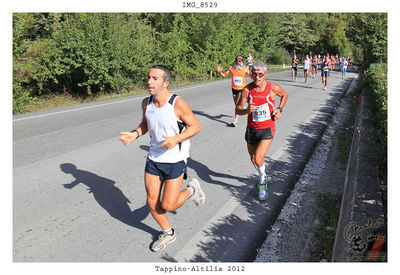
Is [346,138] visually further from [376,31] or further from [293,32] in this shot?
[293,32]

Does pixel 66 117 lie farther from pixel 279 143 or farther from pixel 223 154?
pixel 279 143

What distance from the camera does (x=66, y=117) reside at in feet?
29.9

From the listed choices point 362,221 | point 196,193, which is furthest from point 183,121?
point 362,221

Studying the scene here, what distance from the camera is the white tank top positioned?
10.7 feet

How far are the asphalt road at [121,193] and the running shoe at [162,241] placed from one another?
0.07 metres

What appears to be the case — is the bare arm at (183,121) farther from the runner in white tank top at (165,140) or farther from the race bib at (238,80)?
the race bib at (238,80)

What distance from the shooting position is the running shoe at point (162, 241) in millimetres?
3375

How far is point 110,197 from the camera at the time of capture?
4535mm

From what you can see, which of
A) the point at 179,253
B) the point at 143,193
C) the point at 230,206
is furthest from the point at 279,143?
the point at 179,253

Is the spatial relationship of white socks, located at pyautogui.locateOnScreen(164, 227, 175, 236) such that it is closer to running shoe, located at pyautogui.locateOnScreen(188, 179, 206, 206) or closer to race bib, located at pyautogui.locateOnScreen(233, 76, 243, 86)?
Result: running shoe, located at pyautogui.locateOnScreen(188, 179, 206, 206)

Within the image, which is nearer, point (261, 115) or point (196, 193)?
point (196, 193)

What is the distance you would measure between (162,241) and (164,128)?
127cm

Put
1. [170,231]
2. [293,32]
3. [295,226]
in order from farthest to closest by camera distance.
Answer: [293,32], [295,226], [170,231]

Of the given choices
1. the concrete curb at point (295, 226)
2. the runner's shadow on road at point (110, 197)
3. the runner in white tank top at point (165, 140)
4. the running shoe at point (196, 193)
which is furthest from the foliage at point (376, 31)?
the runner in white tank top at point (165, 140)
